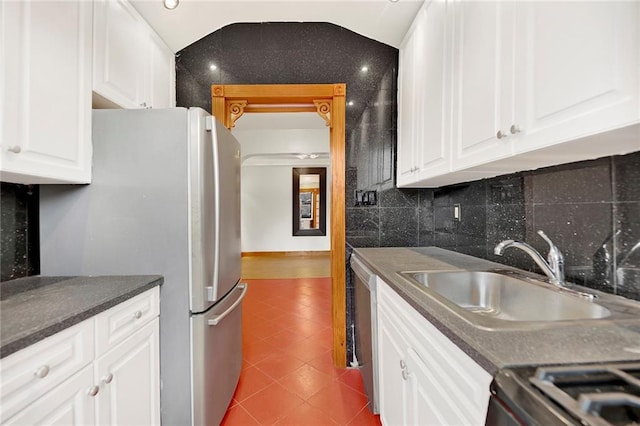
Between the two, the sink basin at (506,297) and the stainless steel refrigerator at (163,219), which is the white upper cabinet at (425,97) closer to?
the sink basin at (506,297)

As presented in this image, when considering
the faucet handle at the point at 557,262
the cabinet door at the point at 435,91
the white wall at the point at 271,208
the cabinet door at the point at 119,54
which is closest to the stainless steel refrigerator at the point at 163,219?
the cabinet door at the point at 119,54

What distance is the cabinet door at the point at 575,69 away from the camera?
598 millimetres

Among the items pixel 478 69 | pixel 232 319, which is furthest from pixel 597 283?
pixel 232 319

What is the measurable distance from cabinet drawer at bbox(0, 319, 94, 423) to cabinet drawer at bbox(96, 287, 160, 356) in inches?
1.8

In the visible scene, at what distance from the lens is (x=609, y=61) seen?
2.05ft

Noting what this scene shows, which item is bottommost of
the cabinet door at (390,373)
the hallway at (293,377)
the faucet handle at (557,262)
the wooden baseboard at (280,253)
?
the hallway at (293,377)

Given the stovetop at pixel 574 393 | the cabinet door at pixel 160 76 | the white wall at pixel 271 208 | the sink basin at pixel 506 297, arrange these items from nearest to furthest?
the stovetop at pixel 574 393 < the sink basin at pixel 506 297 < the cabinet door at pixel 160 76 < the white wall at pixel 271 208

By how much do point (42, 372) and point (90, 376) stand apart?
0.21 meters

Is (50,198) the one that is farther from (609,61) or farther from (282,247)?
(282,247)

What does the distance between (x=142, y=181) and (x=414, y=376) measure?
4.85 ft

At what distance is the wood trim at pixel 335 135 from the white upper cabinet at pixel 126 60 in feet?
1.31

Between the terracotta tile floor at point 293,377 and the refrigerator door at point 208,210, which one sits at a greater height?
the refrigerator door at point 208,210

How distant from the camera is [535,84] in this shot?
2.66ft

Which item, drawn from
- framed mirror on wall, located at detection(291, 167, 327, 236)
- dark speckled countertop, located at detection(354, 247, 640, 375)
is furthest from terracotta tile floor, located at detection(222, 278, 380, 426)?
framed mirror on wall, located at detection(291, 167, 327, 236)
